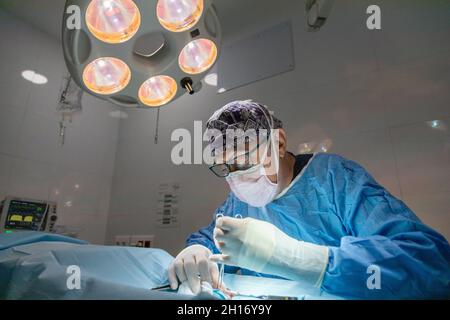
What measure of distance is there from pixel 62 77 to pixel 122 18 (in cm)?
180

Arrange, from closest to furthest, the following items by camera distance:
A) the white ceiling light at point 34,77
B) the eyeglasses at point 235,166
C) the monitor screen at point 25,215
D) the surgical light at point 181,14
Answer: the surgical light at point 181,14 → the eyeglasses at point 235,166 → the monitor screen at point 25,215 → the white ceiling light at point 34,77

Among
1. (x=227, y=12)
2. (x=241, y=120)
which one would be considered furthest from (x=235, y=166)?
(x=227, y=12)

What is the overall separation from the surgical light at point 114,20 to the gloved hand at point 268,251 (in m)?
0.61

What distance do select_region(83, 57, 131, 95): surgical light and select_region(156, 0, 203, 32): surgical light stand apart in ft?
0.59

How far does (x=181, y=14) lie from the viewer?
0.78 m

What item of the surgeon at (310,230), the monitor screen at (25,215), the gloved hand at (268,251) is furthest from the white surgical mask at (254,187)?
the monitor screen at (25,215)

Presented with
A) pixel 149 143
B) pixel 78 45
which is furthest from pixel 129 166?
pixel 78 45

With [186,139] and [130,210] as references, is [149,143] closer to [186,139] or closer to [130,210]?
[186,139]

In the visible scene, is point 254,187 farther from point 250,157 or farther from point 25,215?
point 25,215

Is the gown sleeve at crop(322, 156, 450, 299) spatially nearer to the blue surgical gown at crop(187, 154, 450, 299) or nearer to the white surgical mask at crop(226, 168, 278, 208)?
the blue surgical gown at crop(187, 154, 450, 299)

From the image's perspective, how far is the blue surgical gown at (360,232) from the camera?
672mm

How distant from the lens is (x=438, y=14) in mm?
1409

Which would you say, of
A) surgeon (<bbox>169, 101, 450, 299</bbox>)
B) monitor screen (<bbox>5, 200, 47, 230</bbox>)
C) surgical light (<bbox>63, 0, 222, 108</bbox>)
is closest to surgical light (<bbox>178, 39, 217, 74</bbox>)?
surgical light (<bbox>63, 0, 222, 108</bbox>)

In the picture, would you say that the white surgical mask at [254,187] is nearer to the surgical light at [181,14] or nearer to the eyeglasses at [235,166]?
the eyeglasses at [235,166]
